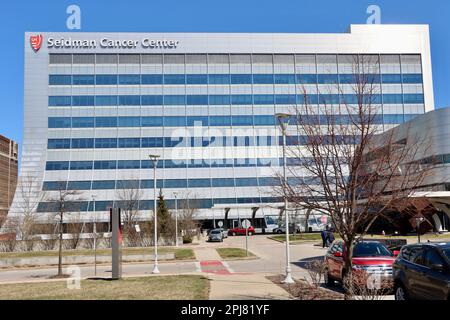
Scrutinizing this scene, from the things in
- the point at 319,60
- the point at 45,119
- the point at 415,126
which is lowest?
the point at 415,126

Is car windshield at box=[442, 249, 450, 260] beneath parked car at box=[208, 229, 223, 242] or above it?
above

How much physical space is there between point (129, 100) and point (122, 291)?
66.2m

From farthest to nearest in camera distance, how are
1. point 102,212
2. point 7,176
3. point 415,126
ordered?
point 7,176
point 102,212
point 415,126

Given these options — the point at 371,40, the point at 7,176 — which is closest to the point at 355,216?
the point at 371,40

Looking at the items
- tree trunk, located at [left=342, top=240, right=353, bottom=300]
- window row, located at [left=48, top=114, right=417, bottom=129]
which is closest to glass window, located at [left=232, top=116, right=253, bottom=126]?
→ window row, located at [left=48, top=114, right=417, bottom=129]

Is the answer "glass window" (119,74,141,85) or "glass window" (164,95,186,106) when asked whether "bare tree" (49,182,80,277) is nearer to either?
"glass window" (119,74,141,85)

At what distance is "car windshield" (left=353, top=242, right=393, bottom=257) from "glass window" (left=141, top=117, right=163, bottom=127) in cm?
6424

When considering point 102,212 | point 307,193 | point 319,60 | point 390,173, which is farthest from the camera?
point 319,60

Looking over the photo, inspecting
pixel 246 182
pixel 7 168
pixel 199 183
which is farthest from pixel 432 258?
pixel 7 168

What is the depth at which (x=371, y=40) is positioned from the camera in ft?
272

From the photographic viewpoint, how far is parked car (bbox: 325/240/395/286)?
13836 millimetres
